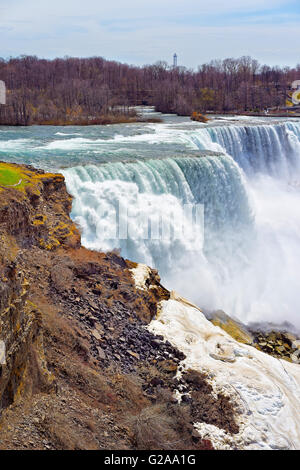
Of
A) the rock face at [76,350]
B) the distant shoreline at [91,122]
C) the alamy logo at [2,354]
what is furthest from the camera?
the distant shoreline at [91,122]

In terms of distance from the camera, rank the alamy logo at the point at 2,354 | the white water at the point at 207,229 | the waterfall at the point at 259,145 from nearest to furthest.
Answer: the alamy logo at the point at 2,354
the white water at the point at 207,229
the waterfall at the point at 259,145

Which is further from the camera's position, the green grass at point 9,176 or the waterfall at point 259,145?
the waterfall at point 259,145

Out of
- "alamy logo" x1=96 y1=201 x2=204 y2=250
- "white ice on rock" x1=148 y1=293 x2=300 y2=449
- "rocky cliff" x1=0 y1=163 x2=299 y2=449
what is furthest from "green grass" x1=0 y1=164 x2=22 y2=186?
"white ice on rock" x1=148 y1=293 x2=300 y2=449

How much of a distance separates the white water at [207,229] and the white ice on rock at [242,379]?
129 inches

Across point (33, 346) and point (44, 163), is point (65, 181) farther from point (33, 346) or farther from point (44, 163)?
point (33, 346)

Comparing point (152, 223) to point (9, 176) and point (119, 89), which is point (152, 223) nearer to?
point (9, 176)

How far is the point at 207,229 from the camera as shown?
1658 centimetres

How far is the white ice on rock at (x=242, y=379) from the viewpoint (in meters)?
7.05

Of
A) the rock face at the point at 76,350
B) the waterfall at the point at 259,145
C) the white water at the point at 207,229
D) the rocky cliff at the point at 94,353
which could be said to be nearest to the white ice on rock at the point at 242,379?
the rocky cliff at the point at 94,353

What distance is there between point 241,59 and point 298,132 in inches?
2033

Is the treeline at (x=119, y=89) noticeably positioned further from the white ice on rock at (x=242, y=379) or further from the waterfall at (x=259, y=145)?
the white ice on rock at (x=242, y=379)

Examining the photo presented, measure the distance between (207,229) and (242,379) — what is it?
874cm

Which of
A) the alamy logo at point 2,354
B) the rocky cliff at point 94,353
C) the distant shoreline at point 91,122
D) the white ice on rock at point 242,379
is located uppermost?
the distant shoreline at point 91,122

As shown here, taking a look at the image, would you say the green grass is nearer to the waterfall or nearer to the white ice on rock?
the white ice on rock
